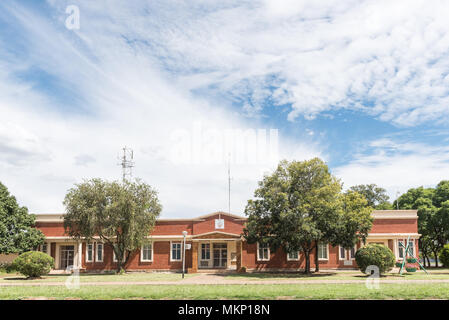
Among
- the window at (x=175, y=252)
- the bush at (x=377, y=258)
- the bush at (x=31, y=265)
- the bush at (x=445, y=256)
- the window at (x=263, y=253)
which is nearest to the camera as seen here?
the bush at (x=377, y=258)

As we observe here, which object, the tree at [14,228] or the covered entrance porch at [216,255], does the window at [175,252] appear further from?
the tree at [14,228]

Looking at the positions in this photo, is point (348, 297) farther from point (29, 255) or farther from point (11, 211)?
point (11, 211)

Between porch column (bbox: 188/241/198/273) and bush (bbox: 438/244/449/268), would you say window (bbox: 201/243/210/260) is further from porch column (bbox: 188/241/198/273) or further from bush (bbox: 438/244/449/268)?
bush (bbox: 438/244/449/268)

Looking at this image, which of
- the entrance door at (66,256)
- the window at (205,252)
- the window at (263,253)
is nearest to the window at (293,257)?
the window at (263,253)

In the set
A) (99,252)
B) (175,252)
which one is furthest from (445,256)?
(99,252)

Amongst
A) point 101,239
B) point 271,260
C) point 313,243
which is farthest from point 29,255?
point 313,243

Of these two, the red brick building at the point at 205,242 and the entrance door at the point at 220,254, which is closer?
the red brick building at the point at 205,242

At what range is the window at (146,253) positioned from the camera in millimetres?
33406

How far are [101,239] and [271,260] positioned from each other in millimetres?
12905

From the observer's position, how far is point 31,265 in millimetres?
25781

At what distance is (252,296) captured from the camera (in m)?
13.8

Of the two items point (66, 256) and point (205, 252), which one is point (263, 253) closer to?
point (205, 252)

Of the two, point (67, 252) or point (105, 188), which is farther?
point (67, 252)

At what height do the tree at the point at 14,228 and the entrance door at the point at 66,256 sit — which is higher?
the tree at the point at 14,228
